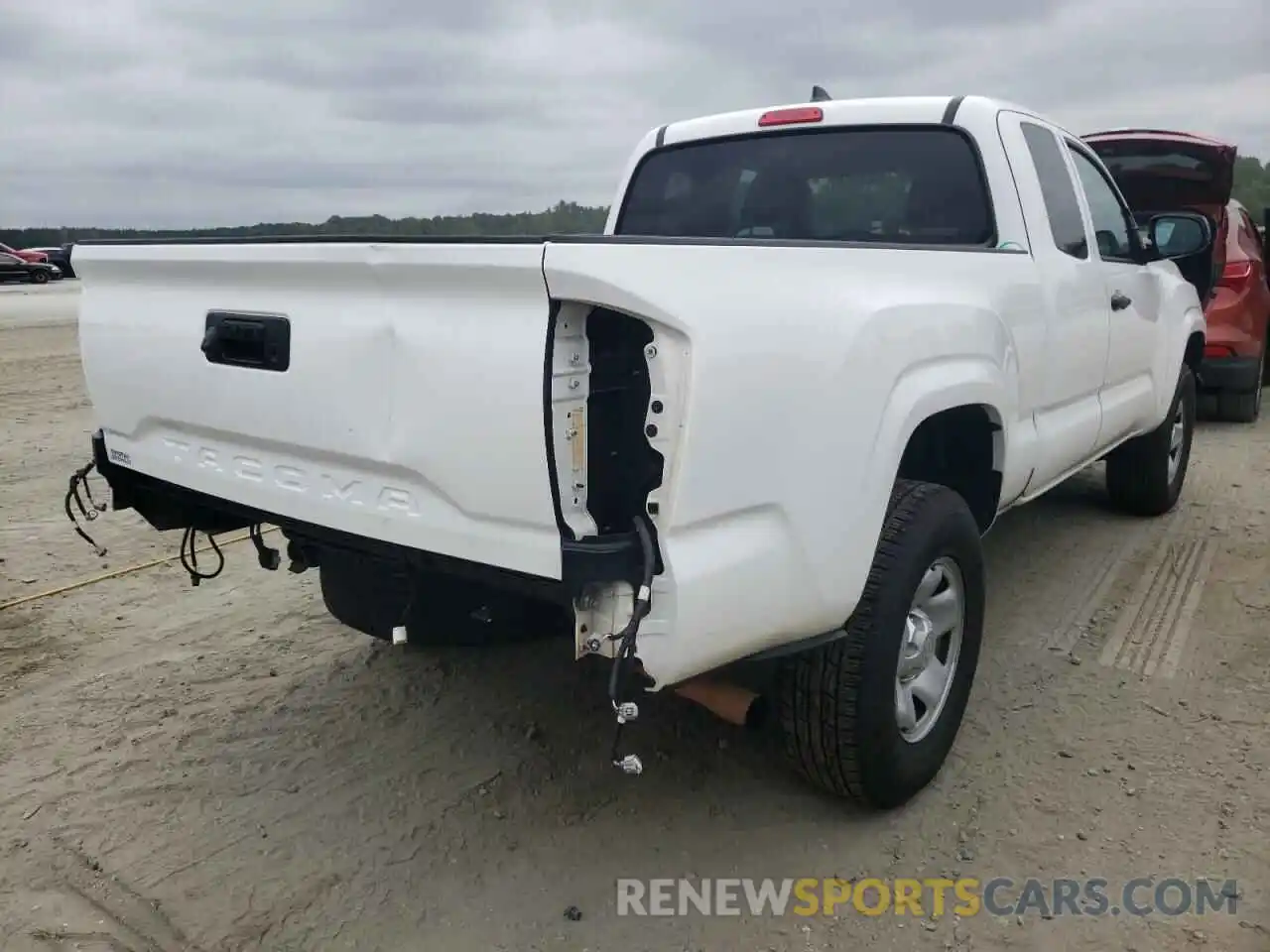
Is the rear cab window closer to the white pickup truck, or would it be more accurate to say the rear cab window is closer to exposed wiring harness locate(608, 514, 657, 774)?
the white pickup truck

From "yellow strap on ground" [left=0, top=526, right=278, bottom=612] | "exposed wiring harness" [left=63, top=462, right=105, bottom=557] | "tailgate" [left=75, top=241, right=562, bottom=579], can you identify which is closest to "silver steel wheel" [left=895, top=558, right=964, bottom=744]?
"tailgate" [left=75, top=241, right=562, bottom=579]

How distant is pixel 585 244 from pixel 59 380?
445 inches

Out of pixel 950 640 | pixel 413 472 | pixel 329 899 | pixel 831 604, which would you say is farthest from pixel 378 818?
pixel 950 640

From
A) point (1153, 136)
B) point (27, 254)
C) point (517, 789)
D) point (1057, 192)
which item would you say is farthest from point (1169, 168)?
point (27, 254)

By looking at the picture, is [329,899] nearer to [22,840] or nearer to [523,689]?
[22,840]

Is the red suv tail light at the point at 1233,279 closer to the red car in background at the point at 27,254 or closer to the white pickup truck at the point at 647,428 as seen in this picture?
the white pickup truck at the point at 647,428

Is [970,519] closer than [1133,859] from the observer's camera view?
No

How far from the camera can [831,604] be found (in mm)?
2383

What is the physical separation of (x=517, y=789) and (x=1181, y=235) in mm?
3962

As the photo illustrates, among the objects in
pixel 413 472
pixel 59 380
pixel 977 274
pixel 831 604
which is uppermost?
pixel 977 274

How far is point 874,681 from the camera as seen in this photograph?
2592 mm

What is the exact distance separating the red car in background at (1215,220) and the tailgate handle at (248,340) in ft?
23.8

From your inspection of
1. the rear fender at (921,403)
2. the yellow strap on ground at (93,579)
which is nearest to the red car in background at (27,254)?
the yellow strap on ground at (93,579)

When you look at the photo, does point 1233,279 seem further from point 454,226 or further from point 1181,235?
point 454,226
